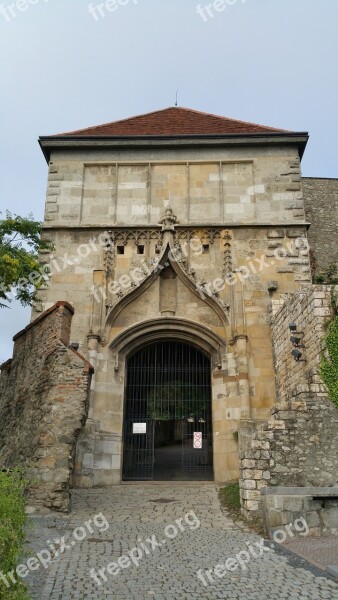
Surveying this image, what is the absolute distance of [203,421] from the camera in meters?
13.1

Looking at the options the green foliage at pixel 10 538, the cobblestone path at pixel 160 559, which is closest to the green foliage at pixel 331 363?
the cobblestone path at pixel 160 559

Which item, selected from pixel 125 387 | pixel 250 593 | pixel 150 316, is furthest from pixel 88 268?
pixel 250 593

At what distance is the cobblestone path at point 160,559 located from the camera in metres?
4.31

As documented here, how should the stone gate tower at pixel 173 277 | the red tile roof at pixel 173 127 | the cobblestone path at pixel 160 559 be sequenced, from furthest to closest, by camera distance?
the red tile roof at pixel 173 127 < the stone gate tower at pixel 173 277 < the cobblestone path at pixel 160 559

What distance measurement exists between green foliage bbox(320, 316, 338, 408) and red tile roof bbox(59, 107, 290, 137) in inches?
337

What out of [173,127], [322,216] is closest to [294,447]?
[173,127]

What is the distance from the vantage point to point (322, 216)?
19469mm

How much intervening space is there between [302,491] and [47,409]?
4.39 metres

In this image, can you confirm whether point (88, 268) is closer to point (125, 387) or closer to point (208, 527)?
point (125, 387)

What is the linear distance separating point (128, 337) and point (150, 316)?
0.85 meters

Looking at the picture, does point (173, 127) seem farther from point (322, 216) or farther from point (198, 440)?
point (198, 440)

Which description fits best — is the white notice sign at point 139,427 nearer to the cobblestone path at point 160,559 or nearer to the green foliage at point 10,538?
the cobblestone path at point 160,559

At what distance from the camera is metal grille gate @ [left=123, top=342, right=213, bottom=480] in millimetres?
12672

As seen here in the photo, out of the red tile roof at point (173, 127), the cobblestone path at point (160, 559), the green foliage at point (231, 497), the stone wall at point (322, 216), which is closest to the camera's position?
the cobblestone path at point (160, 559)
